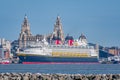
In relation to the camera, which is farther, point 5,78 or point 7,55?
point 7,55

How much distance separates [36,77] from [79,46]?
102 metres

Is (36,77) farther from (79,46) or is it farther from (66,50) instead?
(79,46)

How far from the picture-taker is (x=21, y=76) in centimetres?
2369

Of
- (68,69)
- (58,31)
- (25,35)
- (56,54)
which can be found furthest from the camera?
(25,35)

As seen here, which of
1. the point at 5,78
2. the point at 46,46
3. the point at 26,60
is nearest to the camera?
the point at 5,78

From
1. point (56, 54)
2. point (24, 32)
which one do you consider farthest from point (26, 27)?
point (56, 54)

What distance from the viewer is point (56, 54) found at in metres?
113

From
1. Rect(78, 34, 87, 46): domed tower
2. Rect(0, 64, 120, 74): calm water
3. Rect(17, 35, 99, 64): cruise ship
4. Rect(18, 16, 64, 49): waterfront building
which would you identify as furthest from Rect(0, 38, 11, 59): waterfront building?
Rect(0, 64, 120, 74): calm water

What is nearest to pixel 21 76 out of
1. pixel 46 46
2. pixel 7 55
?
pixel 46 46

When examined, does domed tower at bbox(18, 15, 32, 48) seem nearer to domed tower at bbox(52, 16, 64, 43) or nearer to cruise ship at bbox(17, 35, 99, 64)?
domed tower at bbox(52, 16, 64, 43)

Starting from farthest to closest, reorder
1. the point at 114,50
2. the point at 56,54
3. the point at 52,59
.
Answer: the point at 114,50 < the point at 56,54 < the point at 52,59

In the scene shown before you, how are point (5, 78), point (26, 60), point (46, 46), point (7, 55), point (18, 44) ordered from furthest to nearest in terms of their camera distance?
point (18, 44) < point (7, 55) < point (46, 46) < point (26, 60) < point (5, 78)

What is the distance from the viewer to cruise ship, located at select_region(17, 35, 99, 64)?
109062 millimetres

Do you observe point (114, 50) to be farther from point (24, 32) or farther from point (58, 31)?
point (24, 32)
